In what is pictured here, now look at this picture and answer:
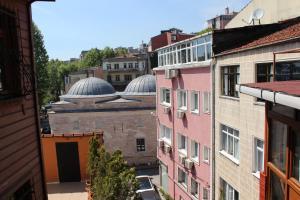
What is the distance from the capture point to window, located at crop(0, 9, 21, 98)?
7.04 m

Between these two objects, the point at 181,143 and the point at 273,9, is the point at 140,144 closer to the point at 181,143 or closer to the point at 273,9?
the point at 181,143

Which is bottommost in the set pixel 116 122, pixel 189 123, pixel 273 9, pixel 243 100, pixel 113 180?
pixel 116 122

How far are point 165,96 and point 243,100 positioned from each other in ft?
37.3

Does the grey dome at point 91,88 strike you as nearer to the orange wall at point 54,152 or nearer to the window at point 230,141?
the orange wall at point 54,152

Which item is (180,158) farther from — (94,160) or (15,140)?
(15,140)

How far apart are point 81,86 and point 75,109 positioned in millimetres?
4982

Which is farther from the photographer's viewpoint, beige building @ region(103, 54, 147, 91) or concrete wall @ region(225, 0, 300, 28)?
beige building @ region(103, 54, 147, 91)

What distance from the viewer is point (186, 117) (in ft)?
70.1

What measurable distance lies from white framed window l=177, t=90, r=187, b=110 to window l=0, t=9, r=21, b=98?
14.9 metres

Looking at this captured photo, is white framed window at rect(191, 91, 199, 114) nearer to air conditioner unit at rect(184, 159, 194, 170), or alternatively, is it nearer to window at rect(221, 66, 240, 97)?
air conditioner unit at rect(184, 159, 194, 170)

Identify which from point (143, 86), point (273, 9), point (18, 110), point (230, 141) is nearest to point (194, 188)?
point (230, 141)

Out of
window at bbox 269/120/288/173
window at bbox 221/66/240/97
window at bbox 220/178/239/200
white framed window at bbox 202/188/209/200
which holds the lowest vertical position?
white framed window at bbox 202/188/209/200

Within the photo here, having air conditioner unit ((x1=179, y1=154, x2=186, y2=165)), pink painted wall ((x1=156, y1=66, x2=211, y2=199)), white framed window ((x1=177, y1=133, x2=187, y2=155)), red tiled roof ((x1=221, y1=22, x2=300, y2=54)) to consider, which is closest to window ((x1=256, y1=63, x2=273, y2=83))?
red tiled roof ((x1=221, y1=22, x2=300, y2=54))

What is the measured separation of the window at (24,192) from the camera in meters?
7.22
